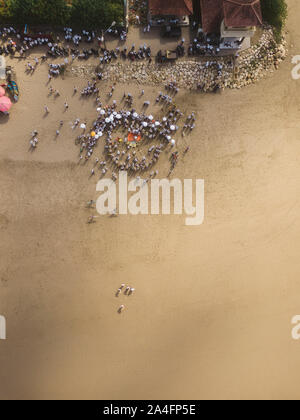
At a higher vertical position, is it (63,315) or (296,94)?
(296,94)

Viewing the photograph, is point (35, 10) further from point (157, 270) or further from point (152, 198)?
point (157, 270)

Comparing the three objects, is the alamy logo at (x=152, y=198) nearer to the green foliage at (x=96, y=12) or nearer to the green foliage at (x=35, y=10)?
the green foliage at (x=96, y=12)

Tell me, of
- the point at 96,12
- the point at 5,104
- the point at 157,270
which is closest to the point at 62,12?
the point at 96,12

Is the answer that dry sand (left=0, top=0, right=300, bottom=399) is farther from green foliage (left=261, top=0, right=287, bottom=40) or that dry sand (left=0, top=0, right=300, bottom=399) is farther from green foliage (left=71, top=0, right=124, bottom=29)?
green foliage (left=261, top=0, right=287, bottom=40)

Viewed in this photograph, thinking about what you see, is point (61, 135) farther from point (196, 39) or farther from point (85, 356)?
point (85, 356)

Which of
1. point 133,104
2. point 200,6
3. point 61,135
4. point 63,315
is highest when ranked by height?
point 200,6

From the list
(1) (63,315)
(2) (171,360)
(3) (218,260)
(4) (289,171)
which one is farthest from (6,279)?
(4) (289,171)

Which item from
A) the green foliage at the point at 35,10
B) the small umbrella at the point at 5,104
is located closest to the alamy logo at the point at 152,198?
the small umbrella at the point at 5,104
